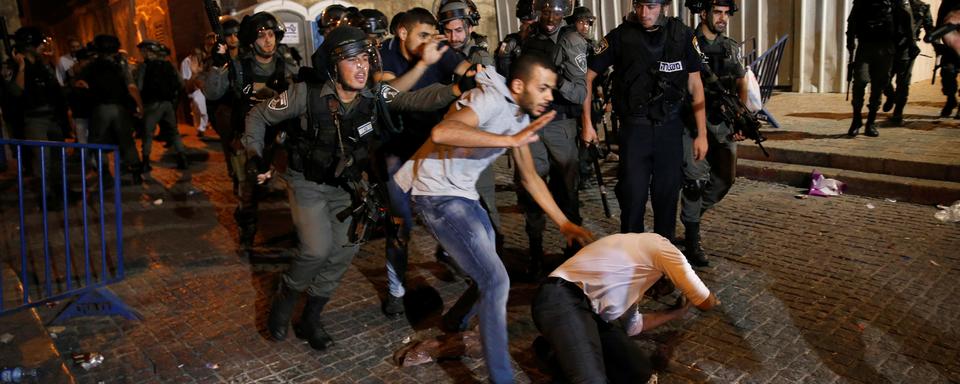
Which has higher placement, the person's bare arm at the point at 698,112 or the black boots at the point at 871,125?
the person's bare arm at the point at 698,112

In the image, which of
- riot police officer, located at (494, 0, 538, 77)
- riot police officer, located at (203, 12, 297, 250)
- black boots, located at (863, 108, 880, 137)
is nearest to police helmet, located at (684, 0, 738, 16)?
riot police officer, located at (494, 0, 538, 77)

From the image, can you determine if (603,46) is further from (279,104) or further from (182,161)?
(182,161)

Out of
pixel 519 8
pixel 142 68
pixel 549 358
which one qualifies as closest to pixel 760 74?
pixel 519 8

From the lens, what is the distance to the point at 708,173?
17.2 ft

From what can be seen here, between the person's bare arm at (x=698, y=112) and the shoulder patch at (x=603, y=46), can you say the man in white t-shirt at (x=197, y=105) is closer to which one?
the shoulder patch at (x=603, y=46)

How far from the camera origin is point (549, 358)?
11.0 feet

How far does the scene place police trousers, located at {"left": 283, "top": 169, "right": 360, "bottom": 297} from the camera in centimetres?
402

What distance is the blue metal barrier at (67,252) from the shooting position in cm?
482

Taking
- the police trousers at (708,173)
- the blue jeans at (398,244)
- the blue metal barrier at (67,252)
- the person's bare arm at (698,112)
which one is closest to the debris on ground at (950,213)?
the police trousers at (708,173)

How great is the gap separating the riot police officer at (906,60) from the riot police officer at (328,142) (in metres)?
6.38

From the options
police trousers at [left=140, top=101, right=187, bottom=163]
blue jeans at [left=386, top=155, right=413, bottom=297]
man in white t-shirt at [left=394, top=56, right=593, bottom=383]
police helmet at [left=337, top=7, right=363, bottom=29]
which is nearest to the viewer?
man in white t-shirt at [left=394, top=56, right=593, bottom=383]

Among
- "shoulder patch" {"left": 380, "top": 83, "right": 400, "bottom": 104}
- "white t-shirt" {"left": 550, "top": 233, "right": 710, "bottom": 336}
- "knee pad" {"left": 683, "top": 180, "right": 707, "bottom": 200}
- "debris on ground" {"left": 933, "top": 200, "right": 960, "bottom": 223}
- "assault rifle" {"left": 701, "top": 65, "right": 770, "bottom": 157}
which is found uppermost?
"shoulder patch" {"left": 380, "top": 83, "right": 400, "bottom": 104}

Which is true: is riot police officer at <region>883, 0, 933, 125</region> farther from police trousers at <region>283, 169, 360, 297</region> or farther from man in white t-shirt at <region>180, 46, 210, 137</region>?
man in white t-shirt at <region>180, 46, 210, 137</region>

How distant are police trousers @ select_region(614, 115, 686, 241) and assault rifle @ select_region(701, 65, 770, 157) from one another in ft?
1.89
